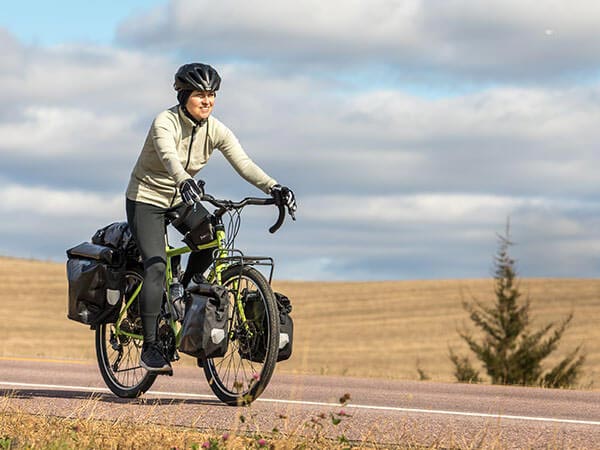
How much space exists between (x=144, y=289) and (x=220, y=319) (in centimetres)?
80

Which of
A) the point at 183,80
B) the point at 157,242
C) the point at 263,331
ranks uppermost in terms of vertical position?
the point at 183,80

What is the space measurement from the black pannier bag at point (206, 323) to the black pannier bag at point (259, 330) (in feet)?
0.56

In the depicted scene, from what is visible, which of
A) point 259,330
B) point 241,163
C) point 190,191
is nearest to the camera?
point 190,191

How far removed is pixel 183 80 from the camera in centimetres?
781

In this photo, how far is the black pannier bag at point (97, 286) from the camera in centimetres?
869

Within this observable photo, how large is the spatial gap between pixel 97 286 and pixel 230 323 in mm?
1452

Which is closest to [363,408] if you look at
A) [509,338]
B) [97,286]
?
[97,286]

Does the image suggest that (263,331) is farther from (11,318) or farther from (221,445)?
(11,318)

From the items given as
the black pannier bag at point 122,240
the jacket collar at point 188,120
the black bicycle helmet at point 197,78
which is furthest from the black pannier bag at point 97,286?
the black bicycle helmet at point 197,78

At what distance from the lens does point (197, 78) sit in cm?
774

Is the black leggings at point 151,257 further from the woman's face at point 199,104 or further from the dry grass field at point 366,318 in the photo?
the dry grass field at point 366,318

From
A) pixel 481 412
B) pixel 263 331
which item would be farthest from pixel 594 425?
pixel 263 331

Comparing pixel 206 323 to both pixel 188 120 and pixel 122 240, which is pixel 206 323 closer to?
pixel 188 120

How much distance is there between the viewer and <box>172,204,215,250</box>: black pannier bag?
769cm
